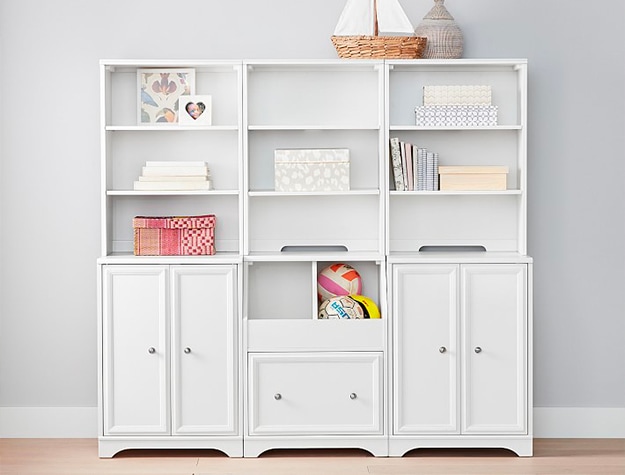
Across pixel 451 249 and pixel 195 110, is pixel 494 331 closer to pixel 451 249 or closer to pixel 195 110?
pixel 451 249

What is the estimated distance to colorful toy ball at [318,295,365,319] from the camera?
3.79 meters

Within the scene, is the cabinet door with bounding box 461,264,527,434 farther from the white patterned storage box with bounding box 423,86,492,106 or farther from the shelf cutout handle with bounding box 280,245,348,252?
the white patterned storage box with bounding box 423,86,492,106

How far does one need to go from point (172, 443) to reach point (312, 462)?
0.61 m

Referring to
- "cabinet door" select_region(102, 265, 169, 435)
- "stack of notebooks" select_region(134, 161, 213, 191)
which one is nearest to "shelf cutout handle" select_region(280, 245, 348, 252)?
"stack of notebooks" select_region(134, 161, 213, 191)

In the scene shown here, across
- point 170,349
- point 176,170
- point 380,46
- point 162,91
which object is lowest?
point 170,349

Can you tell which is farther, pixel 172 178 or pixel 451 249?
pixel 451 249

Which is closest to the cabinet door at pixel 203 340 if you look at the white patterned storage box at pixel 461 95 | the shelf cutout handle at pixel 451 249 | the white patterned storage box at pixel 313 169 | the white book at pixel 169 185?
the white book at pixel 169 185

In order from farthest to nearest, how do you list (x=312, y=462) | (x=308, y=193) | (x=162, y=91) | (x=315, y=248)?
(x=315, y=248), (x=162, y=91), (x=308, y=193), (x=312, y=462)

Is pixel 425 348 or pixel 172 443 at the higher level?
pixel 425 348

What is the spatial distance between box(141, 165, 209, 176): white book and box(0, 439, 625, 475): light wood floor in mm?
1225

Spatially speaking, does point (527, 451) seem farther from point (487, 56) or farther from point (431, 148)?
point (487, 56)

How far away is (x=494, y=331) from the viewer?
3723mm

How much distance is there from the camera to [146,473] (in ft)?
11.8

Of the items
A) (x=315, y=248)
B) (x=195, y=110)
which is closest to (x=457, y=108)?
(x=315, y=248)
